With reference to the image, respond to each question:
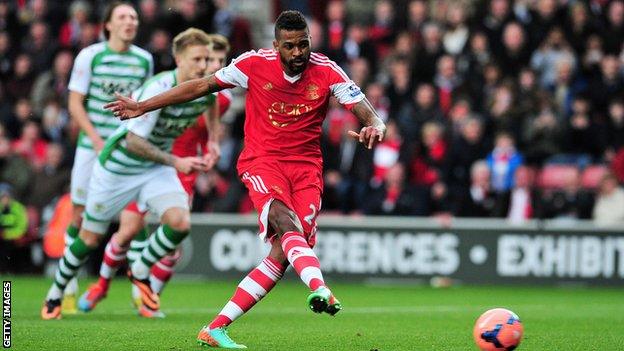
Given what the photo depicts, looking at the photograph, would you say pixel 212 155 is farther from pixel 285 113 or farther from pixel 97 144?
pixel 285 113

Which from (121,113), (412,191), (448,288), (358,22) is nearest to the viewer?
(121,113)

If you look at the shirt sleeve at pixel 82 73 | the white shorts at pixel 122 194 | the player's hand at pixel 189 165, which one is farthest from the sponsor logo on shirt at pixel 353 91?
the shirt sleeve at pixel 82 73

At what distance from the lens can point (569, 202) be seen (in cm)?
1928

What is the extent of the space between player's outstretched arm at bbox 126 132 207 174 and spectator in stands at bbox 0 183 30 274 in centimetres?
841

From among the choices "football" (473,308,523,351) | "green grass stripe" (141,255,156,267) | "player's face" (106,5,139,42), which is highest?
"player's face" (106,5,139,42)

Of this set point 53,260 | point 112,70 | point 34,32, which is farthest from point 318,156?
point 34,32

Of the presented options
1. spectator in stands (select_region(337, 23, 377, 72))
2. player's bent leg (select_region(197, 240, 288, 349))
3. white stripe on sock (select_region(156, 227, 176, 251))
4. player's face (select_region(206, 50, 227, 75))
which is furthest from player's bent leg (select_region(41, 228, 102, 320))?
spectator in stands (select_region(337, 23, 377, 72))

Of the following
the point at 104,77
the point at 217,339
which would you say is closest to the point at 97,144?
the point at 104,77

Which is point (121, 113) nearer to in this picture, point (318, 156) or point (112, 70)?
point (318, 156)

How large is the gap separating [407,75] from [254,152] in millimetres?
11895

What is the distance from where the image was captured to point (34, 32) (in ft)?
76.9

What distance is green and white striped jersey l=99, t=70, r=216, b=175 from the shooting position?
11750 mm

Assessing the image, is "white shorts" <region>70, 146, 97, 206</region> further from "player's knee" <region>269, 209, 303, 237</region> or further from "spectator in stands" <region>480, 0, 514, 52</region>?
"spectator in stands" <region>480, 0, 514, 52</region>

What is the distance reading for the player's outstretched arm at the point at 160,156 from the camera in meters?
11.3
